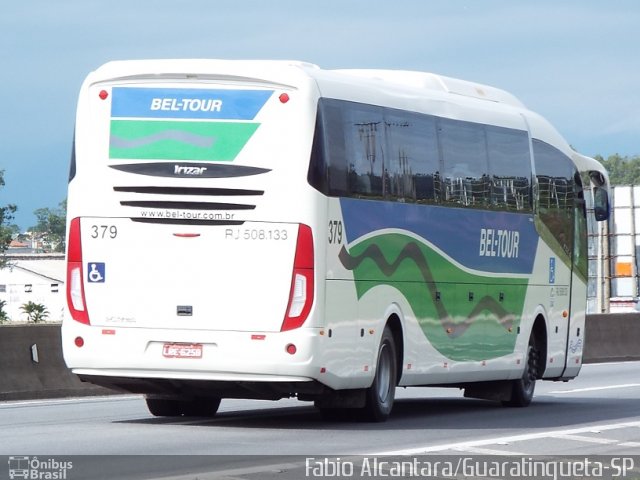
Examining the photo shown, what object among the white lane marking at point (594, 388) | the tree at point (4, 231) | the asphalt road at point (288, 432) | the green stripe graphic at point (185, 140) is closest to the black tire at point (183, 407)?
the asphalt road at point (288, 432)

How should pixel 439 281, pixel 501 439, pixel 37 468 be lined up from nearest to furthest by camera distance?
pixel 37 468
pixel 501 439
pixel 439 281

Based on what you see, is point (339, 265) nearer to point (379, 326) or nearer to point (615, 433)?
point (379, 326)

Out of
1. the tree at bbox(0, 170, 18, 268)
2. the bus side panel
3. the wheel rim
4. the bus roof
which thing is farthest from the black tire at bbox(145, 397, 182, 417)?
the tree at bbox(0, 170, 18, 268)

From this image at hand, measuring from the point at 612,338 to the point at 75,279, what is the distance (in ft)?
76.9

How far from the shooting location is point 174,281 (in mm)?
16797

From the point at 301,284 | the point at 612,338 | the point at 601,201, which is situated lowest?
the point at 612,338

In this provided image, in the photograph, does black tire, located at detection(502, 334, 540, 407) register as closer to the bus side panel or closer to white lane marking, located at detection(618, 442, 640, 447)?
the bus side panel

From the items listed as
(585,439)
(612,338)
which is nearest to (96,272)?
(585,439)

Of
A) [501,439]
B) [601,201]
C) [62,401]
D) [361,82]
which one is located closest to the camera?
[501,439]

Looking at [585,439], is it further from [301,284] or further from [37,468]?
[37,468]

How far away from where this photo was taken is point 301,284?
16656 mm

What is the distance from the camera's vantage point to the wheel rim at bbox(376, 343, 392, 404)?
60.1ft

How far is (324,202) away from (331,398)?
89.7 inches

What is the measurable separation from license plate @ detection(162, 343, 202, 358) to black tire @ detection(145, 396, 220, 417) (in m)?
2.13
